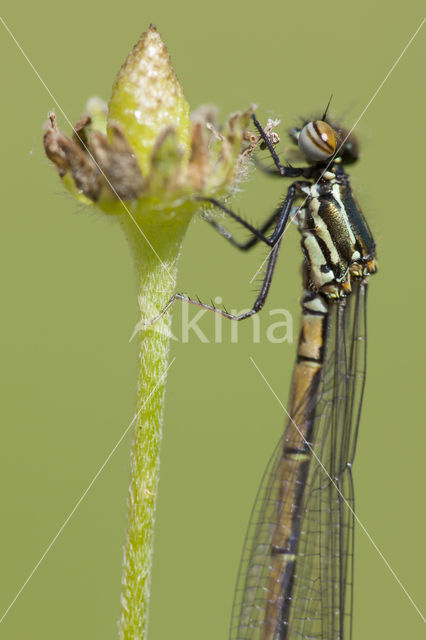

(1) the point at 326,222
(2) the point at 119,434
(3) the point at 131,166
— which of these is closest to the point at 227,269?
(2) the point at 119,434

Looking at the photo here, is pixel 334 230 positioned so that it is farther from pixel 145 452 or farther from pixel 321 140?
pixel 145 452

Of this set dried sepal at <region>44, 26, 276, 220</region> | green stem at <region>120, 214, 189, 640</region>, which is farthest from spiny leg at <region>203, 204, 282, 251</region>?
dried sepal at <region>44, 26, 276, 220</region>

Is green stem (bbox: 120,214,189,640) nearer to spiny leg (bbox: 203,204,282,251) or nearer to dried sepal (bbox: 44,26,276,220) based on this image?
dried sepal (bbox: 44,26,276,220)

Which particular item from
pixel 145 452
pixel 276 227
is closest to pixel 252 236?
pixel 276 227

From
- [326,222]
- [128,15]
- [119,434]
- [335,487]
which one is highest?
[128,15]

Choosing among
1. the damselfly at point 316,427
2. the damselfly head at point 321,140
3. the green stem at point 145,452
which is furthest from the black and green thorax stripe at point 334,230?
the green stem at point 145,452

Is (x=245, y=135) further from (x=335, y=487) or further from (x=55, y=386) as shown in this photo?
(x=55, y=386)

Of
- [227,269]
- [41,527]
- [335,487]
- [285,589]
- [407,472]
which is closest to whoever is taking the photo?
[285,589]
